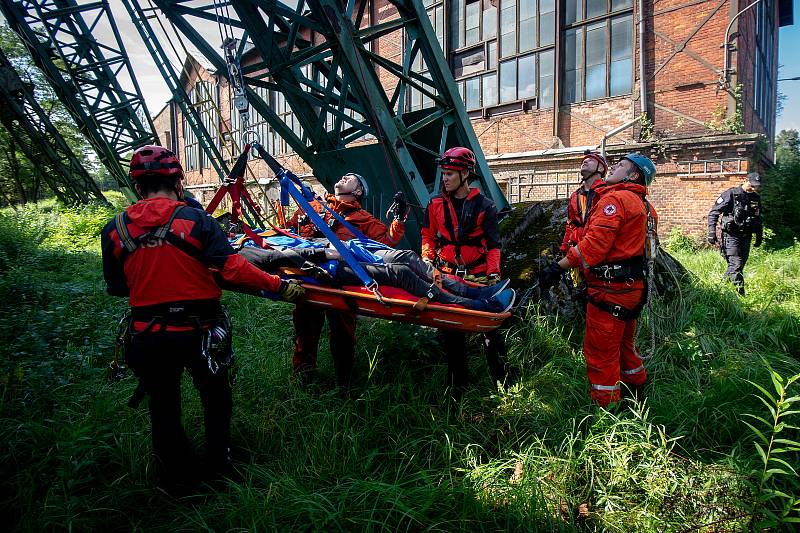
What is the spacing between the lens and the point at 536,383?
3.58m

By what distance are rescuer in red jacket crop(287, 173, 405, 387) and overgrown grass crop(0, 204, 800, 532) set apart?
0.73 ft

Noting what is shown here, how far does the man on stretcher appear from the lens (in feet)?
9.98

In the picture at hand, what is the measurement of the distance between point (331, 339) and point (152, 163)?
6.33 ft

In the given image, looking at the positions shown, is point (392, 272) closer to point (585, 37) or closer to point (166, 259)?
point (166, 259)

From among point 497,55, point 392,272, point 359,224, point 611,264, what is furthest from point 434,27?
point 392,272

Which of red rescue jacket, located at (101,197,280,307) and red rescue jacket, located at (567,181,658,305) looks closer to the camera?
red rescue jacket, located at (101,197,280,307)

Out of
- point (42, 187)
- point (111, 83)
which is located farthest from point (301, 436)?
point (42, 187)

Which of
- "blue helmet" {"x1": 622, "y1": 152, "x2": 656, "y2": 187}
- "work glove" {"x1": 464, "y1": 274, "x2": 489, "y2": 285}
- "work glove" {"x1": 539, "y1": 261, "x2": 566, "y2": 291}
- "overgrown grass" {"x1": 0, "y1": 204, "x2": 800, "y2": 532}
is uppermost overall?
"blue helmet" {"x1": 622, "y1": 152, "x2": 656, "y2": 187}

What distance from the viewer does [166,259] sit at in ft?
7.59

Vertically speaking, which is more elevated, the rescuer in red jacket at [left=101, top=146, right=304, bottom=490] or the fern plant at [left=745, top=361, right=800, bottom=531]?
the rescuer in red jacket at [left=101, top=146, right=304, bottom=490]

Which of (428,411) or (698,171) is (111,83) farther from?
(698,171)

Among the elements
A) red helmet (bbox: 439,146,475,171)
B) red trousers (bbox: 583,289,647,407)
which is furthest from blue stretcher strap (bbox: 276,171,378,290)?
red trousers (bbox: 583,289,647,407)

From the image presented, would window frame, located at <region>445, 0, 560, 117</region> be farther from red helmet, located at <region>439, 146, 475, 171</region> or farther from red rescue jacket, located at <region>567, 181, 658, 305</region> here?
red rescue jacket, located at <region>567, 181, 658, 305</region>

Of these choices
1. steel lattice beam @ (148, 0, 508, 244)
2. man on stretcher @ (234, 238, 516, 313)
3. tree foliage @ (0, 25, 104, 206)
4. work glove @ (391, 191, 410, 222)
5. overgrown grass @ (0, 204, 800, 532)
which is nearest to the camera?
overgrown grass @ (0, 204, 800, 532)
